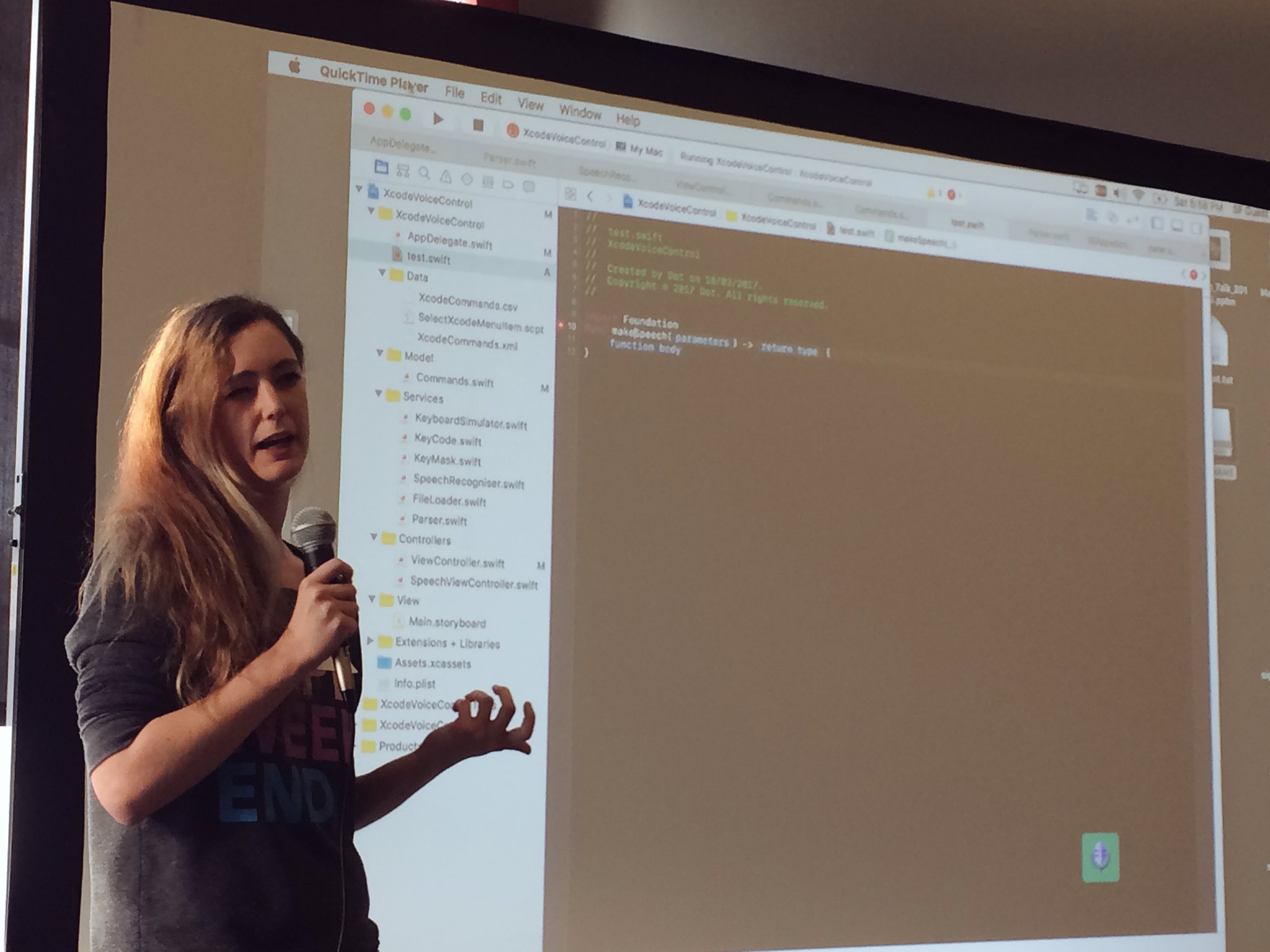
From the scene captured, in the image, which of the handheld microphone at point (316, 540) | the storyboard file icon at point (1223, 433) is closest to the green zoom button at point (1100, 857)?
the storyboard file icon at point (1223, 433)

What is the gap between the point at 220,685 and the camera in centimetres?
67

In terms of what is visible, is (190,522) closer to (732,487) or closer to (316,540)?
(316,540)

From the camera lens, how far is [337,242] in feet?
2.47

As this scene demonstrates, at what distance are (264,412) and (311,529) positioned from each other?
0.07 m

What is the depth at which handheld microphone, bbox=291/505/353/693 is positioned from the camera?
0.72m

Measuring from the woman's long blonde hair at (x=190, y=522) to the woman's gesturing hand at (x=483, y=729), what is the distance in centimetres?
13

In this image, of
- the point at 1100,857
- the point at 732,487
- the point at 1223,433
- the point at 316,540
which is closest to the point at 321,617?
the point at 316,540

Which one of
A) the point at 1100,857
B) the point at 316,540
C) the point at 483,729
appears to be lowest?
the point at 1100,857

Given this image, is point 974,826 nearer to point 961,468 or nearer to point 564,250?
point 961,468

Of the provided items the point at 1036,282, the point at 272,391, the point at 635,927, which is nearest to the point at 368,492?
the point at 272,391

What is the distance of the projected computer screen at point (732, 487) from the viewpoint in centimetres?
74

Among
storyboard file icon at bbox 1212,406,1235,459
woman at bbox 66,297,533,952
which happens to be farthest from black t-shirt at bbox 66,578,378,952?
storyboard file icon at bbox 1212,406,1235,459

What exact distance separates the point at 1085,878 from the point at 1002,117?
57cm

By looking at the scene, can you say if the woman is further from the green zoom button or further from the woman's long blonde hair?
the green zoom button
